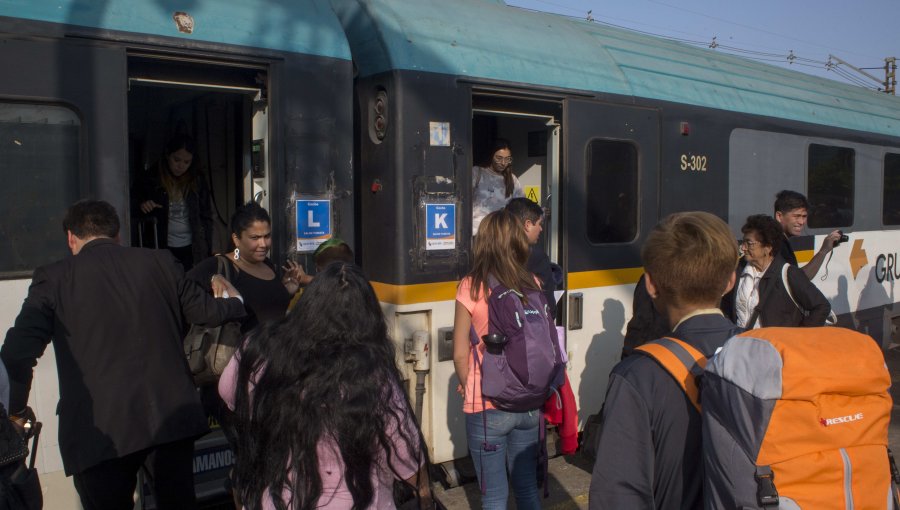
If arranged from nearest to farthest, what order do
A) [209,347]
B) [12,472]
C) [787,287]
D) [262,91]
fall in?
[12,472] < [209,347] < [262,91] < [787,287]

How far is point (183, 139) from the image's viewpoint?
471 cm

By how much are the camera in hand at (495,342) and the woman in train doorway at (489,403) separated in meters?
0.08

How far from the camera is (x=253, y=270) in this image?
3613mm

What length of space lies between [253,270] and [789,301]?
2741 millimetres

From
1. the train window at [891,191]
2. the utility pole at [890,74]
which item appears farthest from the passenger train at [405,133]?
the utility pole at [890,74]

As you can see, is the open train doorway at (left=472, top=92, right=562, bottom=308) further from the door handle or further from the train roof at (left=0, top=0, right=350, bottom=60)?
the train roof at (left=0, top=0, right=350, bottom=60)

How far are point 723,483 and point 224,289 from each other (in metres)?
2.22

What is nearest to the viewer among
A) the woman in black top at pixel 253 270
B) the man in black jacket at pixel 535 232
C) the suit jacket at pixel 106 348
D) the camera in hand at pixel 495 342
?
the suit jacket at pixel 106 348

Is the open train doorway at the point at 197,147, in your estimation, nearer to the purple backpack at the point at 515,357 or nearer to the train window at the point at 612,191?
the purple backpack at the point at 515,357

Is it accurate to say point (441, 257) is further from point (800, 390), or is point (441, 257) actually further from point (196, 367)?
point (800, 390)

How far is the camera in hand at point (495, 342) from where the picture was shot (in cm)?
306

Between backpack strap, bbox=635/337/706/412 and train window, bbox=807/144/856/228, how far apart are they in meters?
5.49

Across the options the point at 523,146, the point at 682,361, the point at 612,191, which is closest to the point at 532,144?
the point at 523,146

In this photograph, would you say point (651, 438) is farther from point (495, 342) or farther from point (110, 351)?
point (110, 351)
